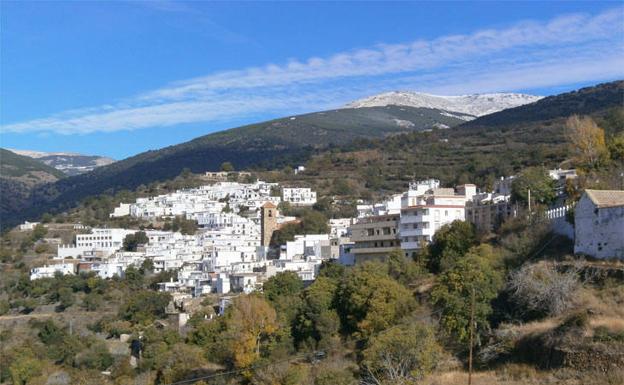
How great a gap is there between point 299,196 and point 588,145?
40.1 m

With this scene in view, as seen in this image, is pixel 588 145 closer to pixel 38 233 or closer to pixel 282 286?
pixel 282 286

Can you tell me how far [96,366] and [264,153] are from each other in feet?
278

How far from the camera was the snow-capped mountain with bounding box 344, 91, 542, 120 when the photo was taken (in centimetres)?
17188

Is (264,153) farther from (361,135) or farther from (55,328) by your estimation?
(55,328)

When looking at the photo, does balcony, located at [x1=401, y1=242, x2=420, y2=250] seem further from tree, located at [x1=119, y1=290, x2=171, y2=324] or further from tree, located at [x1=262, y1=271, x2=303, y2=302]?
tree, located at [x1=119, y1=290, x2=171, y2=324]

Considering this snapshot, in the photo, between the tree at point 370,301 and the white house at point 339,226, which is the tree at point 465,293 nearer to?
the tree at point 370,301

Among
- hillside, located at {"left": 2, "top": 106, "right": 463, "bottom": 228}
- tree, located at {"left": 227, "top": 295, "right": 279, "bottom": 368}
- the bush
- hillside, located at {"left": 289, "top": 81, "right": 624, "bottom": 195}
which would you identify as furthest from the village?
hillside, located at {"left": 2, "top": 106, "right": 463, "bottom": 228}

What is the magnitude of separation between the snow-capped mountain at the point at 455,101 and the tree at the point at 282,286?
5234 inches

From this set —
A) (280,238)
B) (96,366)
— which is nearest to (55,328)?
(96,366)

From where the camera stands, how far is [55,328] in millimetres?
44094

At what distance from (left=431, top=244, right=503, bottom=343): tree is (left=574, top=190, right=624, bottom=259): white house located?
2789 mm

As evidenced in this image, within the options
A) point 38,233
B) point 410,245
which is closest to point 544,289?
point 410,245

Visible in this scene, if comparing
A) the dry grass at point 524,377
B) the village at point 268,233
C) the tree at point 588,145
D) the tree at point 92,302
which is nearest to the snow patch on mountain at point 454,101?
the village at point 268,233

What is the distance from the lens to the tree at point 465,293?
76.5ft
